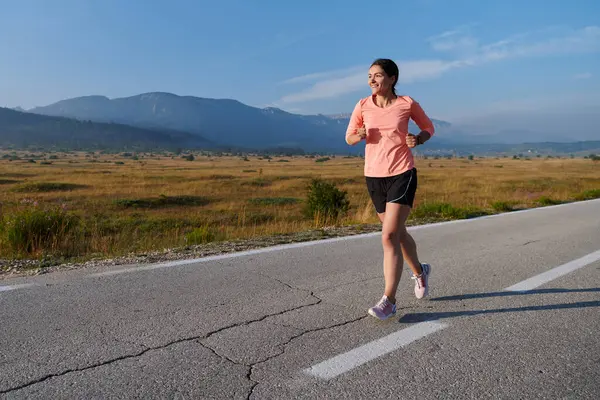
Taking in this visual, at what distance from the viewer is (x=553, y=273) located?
5.68m

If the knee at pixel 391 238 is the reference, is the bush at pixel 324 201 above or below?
below

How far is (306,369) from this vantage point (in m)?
3.02

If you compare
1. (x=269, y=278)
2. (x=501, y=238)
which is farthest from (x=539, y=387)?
(x=501, y=238)

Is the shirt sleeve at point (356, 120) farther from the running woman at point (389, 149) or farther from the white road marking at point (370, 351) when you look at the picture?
the white road marking at point (370, 351)

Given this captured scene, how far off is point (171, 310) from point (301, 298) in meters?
1.15

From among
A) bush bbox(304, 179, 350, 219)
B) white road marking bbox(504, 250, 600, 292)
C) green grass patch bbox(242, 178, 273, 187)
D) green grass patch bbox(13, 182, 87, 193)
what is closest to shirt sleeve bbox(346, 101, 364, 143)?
white road marking bbox(504, 250, 600, 292)

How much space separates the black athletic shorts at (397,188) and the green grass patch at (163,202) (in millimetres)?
18343

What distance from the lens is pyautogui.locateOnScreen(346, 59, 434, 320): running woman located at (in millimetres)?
3814

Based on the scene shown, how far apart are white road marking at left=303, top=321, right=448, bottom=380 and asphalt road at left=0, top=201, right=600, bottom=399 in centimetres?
1

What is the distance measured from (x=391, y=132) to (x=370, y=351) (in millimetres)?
1634

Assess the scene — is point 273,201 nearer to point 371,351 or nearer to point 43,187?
point 43,187

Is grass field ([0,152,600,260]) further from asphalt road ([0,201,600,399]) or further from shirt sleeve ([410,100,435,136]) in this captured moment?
shirt sleeve ([410,100,435,136])

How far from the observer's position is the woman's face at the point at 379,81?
3.78 metres

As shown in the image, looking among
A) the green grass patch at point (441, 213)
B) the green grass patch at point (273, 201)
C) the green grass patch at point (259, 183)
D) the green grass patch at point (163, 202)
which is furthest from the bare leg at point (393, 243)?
the green grass patch at point (259, 183)
